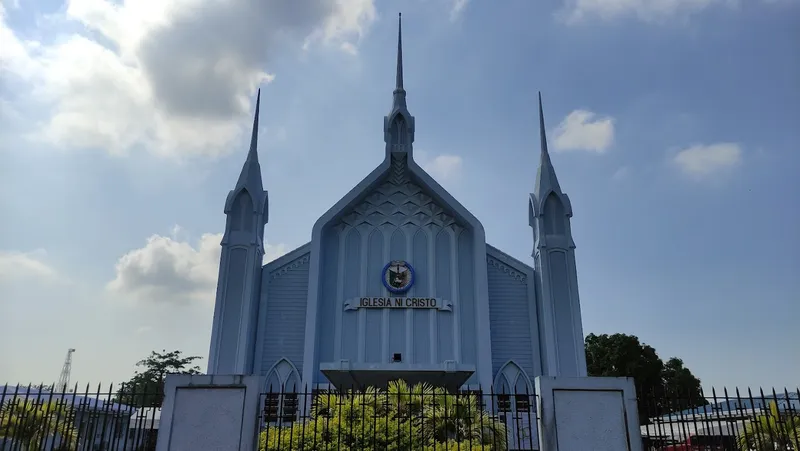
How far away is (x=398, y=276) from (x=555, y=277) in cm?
644

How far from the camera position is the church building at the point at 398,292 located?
2383 centimetres

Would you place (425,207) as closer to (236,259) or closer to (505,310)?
(505,310)

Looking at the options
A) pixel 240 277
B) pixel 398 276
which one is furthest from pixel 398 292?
pixel 240 277

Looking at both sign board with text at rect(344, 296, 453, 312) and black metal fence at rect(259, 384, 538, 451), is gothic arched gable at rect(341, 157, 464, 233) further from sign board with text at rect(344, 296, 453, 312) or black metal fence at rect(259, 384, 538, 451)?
black metal fence at rect(259, 384, 538, 451)

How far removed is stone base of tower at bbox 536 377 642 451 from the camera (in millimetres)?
10164

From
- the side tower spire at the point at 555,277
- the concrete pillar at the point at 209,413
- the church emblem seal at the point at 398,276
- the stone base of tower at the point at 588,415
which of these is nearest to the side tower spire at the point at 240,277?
the church emblem seal at the point at 398,276

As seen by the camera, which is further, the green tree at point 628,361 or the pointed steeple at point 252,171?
the green tree at point 628,361

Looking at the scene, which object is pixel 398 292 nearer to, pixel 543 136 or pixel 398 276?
pixel 398 276

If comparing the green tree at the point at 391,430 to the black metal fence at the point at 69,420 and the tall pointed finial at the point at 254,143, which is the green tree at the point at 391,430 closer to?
the black metal fence at the point at 69,420

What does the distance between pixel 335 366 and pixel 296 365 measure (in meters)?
3.78

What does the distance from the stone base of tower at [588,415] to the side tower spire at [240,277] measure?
49.6 ft

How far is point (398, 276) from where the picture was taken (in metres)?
25.4

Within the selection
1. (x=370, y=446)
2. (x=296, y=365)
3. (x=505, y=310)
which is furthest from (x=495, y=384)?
(x=370, y=446)

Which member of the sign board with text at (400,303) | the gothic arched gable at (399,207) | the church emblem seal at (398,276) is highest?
the gothic arched gable at (399,207)
